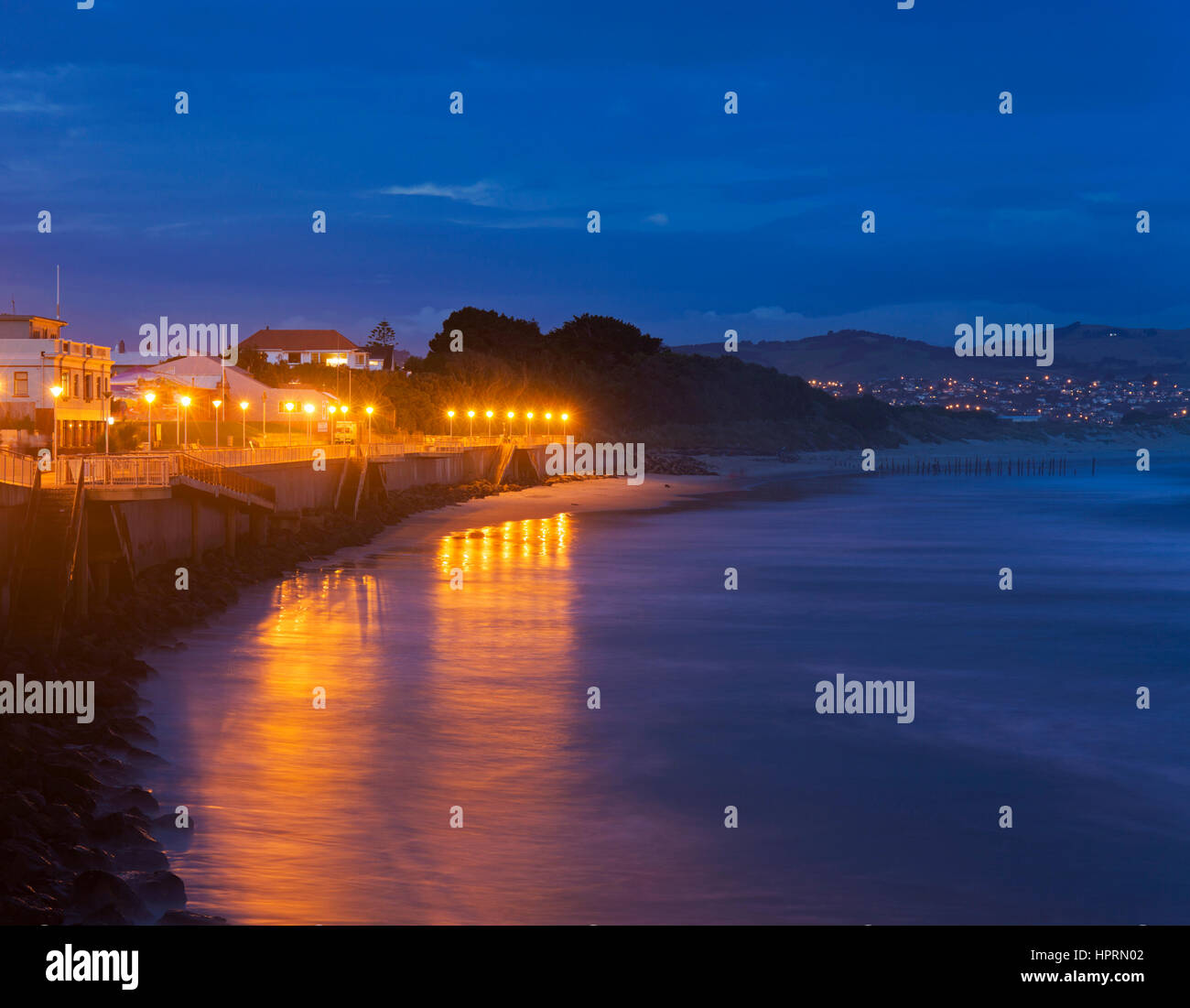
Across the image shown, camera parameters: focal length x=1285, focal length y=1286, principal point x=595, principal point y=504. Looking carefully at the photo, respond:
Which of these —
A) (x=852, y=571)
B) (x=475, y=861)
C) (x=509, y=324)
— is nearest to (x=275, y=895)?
(x=475, y=861)

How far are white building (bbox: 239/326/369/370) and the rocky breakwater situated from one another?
4760 inches

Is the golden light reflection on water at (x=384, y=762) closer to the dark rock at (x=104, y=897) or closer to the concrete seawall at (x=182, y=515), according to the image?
the dark rock at (x=104, y=897)

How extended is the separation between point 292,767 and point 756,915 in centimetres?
733

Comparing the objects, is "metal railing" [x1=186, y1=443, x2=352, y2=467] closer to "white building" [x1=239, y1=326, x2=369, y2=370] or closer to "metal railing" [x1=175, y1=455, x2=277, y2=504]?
"metal railing" [x1=175, y1=455, x2=277, y2=504]

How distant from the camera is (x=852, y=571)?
42.0 metres

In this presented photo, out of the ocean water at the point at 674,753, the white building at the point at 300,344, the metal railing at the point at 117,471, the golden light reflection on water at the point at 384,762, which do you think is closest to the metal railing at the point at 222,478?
the metal railing at the point at 117,471

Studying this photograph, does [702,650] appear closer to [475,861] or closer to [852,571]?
[475,861]

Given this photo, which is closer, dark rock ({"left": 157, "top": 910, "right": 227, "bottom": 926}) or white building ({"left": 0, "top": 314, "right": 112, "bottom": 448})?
dark rock ({"left": 157, "top": 910, "right": 227, "bottom": 926})

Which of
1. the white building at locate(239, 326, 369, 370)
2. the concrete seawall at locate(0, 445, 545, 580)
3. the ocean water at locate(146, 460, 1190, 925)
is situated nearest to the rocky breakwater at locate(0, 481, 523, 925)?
the ocean water at locate(146, 460, 1190, 925)

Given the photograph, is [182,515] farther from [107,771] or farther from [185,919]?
[185,919]

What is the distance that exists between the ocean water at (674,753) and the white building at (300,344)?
367ft

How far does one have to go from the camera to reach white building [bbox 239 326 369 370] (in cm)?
14600

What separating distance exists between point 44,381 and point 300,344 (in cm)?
8999

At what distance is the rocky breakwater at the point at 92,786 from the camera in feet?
36.8
